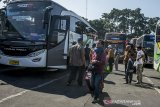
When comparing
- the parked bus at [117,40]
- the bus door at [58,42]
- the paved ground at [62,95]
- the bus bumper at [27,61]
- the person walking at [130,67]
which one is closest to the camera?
the paved ground at [62,95]

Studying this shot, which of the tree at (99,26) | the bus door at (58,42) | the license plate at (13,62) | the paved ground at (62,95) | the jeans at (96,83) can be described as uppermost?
Result: the tree at (99,26)

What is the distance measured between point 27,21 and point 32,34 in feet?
2.25

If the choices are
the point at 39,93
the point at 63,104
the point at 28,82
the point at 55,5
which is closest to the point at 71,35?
the point at 55,5

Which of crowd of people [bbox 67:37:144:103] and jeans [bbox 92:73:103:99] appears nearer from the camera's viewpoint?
jeans [bbox 92:73:103:99]

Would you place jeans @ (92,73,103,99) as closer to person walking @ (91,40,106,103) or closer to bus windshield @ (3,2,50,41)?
person walking @ (91,40,106,103)

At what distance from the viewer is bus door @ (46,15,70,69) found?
15.7 m

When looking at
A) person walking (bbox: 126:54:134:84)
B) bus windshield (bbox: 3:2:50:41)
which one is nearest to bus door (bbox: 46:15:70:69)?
bus windshield (bbox: 3:2:50:41)

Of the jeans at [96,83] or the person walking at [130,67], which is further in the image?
the person walking at [130,67]

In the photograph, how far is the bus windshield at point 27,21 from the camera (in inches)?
607

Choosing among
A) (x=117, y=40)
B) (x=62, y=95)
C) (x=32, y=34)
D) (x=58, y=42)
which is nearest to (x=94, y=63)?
(x=62, y=95)

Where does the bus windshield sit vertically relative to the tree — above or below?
below

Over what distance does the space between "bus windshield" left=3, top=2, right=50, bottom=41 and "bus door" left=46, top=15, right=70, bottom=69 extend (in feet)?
1.71

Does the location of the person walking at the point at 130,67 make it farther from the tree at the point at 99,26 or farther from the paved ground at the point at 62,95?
the tree at the point at 99,26

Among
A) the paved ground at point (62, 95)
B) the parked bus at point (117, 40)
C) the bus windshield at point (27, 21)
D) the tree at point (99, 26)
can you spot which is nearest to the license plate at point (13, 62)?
the paved ground at point (62, 95)
